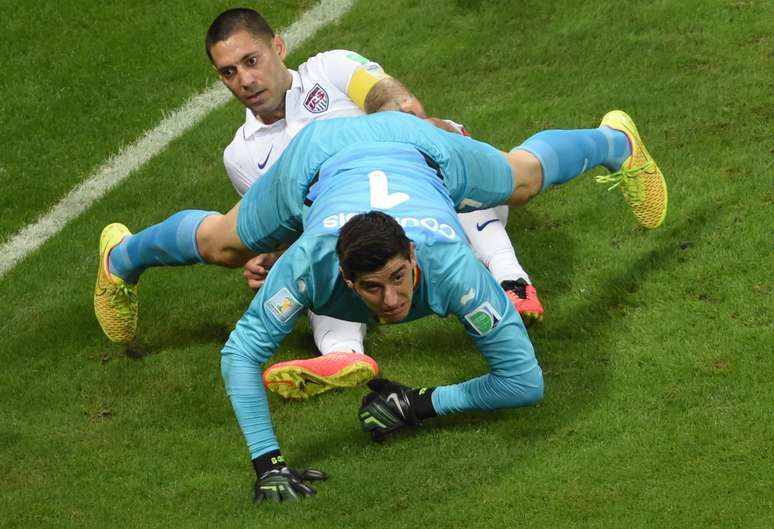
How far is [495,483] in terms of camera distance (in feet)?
18.5

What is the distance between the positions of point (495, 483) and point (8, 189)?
4.59 meters

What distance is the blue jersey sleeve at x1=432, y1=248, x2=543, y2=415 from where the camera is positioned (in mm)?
5480

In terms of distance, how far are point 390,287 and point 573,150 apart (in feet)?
6.24

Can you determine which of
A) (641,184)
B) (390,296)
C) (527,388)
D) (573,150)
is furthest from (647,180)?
(390,296)

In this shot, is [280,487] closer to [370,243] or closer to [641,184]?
[370,243]

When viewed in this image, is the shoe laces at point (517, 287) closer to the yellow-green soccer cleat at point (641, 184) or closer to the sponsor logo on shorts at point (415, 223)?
the yellow-green soccer cleat at point (641, 184)

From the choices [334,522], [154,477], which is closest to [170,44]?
[154,477]

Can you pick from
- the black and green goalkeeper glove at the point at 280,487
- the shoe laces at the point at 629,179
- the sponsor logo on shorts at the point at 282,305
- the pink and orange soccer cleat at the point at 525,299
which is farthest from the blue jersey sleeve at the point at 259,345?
the shoe laces at the point at 629,179

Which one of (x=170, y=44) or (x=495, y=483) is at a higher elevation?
(x=170, y=44)

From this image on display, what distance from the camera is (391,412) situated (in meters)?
6.09

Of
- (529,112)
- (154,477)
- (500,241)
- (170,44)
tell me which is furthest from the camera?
(170,44)

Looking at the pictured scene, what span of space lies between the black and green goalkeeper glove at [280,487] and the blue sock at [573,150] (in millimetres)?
1836

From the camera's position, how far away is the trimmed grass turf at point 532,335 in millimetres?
5613

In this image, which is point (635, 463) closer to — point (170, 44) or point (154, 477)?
point (154, 477)
